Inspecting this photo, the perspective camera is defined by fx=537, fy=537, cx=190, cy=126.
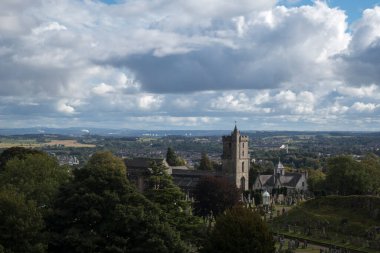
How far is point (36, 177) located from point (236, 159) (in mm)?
46058

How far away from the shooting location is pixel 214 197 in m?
58.9

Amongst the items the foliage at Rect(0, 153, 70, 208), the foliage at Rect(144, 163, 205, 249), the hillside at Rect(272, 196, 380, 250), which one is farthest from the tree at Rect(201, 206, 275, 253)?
the hillside at Rect(272, 196, 380, 250)

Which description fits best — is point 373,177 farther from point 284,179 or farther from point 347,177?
point 284,179

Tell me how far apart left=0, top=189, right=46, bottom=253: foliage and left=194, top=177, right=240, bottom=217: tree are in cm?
3292

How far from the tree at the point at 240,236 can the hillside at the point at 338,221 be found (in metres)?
15.3

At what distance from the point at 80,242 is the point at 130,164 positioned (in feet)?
210

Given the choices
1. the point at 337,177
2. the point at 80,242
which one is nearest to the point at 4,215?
the point at 80,242

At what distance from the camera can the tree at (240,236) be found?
3244 cm

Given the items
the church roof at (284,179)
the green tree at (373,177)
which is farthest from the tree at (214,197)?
the church roof at (284,179)

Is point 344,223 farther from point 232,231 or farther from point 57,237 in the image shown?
point 57,237

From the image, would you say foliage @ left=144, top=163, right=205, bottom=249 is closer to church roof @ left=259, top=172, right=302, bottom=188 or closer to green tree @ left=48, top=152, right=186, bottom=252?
green tree @ left=48, top=152, right=186, bottom=252

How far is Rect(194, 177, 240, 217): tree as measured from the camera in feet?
193

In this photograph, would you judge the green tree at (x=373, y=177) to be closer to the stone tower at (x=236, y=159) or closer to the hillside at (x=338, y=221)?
the hillside at (x=338, y=221)

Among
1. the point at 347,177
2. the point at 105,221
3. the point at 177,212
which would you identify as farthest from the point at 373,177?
the point at 105,221
